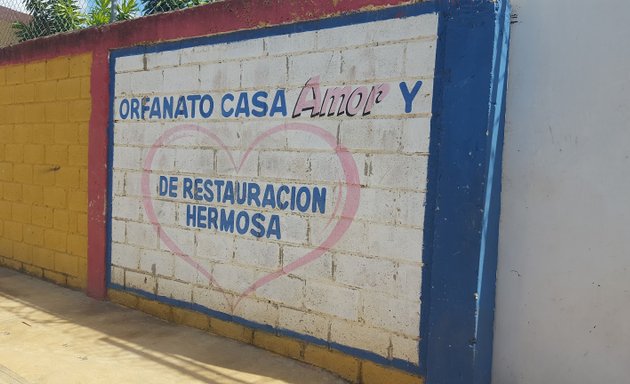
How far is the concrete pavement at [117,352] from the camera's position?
348cm

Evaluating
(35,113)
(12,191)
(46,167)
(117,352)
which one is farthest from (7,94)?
(117,352)

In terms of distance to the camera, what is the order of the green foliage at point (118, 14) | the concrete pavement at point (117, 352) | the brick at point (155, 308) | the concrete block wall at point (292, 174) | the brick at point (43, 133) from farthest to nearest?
the green foliage at point (118, 14), the brick at point (43, 133), the brick at point (155, 308), the concrete pavement at point (117, 352), the concrete block wall at point (292, 174)

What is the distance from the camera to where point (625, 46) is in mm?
2824

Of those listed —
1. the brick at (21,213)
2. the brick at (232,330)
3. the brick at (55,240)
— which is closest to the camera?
the brick at (232,330)

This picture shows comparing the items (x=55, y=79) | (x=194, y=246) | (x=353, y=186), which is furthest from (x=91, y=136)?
(x=353, y=186)

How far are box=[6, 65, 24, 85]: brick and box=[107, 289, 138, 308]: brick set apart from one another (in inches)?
109

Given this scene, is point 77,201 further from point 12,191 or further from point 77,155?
point 12,191

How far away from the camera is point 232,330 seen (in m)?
4.14

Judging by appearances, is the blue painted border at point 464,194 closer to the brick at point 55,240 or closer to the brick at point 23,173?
the brick at point 55,240

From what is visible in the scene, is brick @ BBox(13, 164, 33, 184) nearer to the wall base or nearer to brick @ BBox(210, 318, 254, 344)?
the wall base

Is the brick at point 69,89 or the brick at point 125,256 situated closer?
the brick at point 125,256

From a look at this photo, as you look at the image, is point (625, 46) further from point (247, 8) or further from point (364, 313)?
point (247, 8)

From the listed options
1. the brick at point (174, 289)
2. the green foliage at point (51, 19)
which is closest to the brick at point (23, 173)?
the brick at point (174, 289)

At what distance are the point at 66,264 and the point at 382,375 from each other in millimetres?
3694
